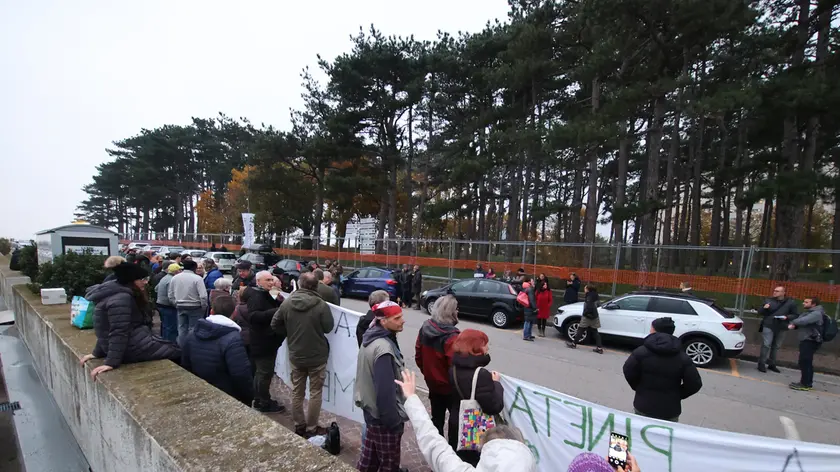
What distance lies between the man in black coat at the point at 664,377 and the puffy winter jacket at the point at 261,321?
3740 millimetres

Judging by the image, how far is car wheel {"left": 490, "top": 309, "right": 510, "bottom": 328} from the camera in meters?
11.3

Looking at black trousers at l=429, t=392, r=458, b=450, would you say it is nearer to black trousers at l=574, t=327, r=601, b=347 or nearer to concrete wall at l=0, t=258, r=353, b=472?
concrete wall at l=0, t=258, r=353, b=472

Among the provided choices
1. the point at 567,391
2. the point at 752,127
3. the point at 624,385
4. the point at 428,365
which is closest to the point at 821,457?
the point at 428,365

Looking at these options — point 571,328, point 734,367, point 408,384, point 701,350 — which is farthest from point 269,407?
point 734,367

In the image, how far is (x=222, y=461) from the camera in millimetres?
1691

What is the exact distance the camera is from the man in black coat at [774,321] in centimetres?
719

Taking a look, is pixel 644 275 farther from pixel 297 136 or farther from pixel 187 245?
pixel 187 245

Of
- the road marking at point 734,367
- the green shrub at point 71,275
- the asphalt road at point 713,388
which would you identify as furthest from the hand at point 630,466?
the green shrub at point 71,275

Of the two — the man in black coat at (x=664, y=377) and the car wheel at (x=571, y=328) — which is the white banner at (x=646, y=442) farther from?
the car wheel at (x=571, y=328)

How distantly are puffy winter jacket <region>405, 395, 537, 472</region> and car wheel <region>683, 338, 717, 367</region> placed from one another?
829 centimetres

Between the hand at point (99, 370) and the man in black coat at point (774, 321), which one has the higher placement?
the hand at point (99, 370)

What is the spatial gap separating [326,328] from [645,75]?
14.5 metres

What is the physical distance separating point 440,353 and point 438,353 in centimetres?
2

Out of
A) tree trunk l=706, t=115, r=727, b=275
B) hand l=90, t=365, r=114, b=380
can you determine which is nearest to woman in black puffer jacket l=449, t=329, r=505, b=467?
hand l=90, t=365, r=114, b=380
